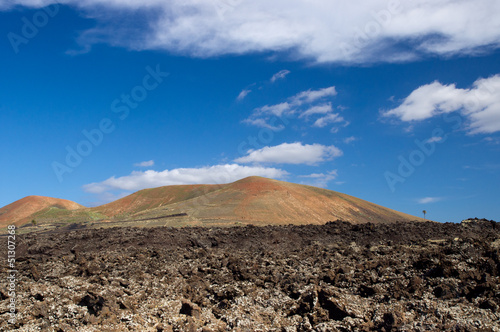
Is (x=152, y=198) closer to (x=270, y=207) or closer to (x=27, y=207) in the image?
(x=27, y=207)

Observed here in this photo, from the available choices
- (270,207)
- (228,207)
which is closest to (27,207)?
(228,207)

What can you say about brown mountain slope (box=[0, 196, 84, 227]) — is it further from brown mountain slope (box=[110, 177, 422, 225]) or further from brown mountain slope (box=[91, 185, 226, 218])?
brown mountain slope (box=[110, 177, 422, 225])

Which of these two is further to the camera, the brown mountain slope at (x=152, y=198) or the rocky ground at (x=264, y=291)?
the brown mountain slope at (x=152, y=198)

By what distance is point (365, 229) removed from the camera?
20.7 meters

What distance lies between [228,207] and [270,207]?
26.0 ft

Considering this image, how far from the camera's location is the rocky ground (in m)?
8.65

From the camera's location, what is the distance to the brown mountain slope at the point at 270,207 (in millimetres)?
54394

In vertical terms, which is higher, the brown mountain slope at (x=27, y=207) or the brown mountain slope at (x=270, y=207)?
the brown mountain slope at (x=27, y=207)

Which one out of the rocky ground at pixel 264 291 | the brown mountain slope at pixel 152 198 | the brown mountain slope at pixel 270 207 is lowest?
the rocky ground at pixel 264 291

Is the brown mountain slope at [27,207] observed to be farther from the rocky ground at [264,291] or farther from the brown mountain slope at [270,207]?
the rocky ground at [264,291]

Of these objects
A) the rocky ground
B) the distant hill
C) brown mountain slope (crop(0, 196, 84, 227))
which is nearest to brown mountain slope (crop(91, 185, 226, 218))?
the distant hill

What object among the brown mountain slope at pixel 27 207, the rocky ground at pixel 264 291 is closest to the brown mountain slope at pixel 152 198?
the brown mountain slope at pixel 27 207

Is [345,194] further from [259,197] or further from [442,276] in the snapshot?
[442,276]

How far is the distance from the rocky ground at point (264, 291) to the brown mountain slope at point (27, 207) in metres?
89.5
